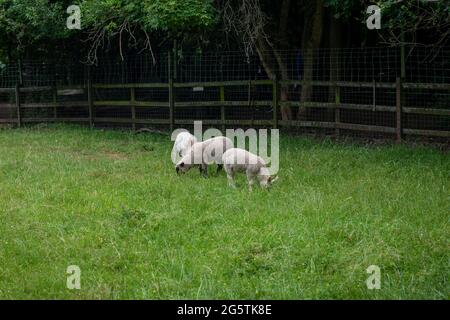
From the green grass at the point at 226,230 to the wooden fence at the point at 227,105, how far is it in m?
1.83

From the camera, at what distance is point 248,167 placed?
29.2 feet

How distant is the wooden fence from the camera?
42.1 feet

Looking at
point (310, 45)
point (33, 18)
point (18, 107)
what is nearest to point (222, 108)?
point (310, 45)

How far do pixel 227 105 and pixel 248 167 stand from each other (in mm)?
6345

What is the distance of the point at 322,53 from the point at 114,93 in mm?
5600

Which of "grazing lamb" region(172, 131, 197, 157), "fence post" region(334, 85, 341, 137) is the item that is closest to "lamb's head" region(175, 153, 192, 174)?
"grazing lamb" region(172, 131, 197, 157)

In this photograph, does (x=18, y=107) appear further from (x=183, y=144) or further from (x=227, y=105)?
(x=183, y=144)

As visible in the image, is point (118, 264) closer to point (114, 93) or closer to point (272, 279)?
point (272, 279)

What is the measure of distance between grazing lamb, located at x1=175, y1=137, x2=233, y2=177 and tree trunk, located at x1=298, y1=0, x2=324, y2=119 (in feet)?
16.8

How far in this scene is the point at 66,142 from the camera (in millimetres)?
14281

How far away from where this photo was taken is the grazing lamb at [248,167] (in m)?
8.90

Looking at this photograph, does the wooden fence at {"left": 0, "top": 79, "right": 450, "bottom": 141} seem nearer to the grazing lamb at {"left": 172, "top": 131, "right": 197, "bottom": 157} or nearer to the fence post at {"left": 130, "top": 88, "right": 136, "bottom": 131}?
the fence post at {"left": 130, "top": 88, "right": 136, "bottom": 131}

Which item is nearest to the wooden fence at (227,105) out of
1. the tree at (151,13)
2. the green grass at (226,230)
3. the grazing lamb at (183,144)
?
the green grass at (226,230)
